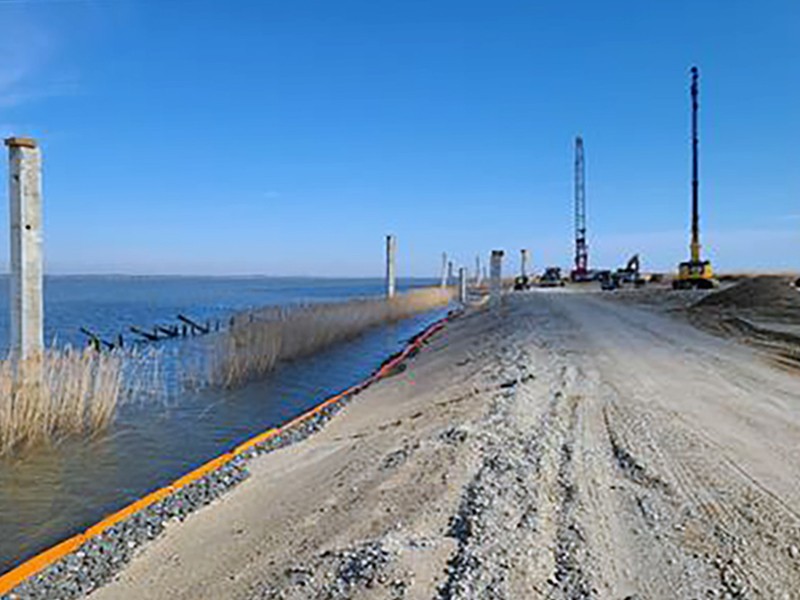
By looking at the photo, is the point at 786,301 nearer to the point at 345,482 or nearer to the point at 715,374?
the point at 715,374

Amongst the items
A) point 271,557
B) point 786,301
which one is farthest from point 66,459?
point 786,301

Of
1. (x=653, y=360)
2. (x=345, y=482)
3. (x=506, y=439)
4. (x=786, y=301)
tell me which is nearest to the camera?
(x=345, y=482)

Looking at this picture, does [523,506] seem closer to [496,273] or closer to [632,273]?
[496,273]

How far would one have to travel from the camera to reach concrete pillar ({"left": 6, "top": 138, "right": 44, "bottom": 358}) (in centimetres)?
812

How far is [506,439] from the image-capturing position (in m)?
5.96

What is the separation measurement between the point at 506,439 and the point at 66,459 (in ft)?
18.5

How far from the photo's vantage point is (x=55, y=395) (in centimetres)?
857

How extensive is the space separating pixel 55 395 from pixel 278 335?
804 centimetres

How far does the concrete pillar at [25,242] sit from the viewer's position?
8.12 metres

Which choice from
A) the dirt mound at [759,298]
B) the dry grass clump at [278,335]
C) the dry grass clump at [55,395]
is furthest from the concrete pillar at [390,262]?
the dry grass clump at [55,395]

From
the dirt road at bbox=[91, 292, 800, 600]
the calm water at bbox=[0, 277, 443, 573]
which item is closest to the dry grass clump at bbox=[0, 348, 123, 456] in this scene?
the calm water at bbox=[0, 277, 443, 573]

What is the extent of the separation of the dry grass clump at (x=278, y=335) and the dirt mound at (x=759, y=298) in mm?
12047

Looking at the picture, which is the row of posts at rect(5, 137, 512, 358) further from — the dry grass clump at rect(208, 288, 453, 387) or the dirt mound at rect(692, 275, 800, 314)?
the dirt mound at rect(692, 275, 800, 314)

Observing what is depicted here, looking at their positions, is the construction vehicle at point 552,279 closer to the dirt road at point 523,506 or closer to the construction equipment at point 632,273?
the construction equipment at point 632,273
